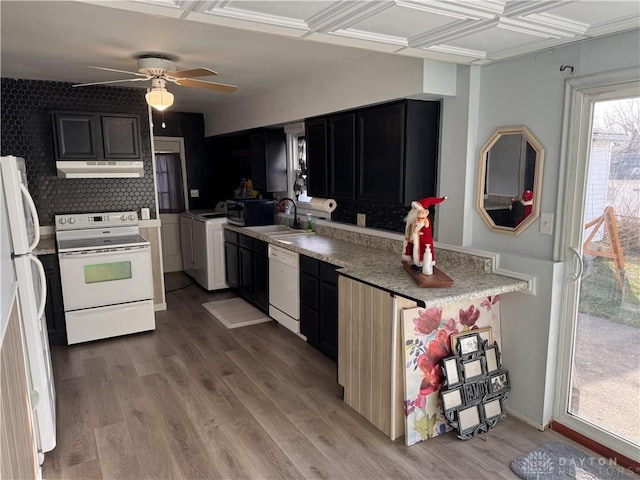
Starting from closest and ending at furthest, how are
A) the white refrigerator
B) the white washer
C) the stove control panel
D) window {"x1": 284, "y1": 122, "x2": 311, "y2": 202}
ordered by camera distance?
the white refrigerator < the stove control panel < window {"x1": 284, "y1": 122, "x2": 311, "y2": 202} < the white washer

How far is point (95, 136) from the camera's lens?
417 centimetres

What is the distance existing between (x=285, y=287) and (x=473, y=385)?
1.99 meters

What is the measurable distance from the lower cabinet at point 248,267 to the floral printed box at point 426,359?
223 cm

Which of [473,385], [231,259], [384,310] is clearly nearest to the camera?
[384,310]

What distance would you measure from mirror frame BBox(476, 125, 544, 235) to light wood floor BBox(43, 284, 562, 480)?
1210 millimetres

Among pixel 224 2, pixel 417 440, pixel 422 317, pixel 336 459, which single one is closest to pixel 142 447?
pixel 336 459

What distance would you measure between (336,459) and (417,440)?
483 mm

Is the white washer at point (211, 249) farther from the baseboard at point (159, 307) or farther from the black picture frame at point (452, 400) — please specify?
the black picture frame at point (452, 400)

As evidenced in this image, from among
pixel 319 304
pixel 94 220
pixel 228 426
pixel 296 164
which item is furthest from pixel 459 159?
pixel 94 220

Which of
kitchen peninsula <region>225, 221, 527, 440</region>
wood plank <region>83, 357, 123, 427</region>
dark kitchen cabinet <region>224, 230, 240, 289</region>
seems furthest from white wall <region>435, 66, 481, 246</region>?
dark kitchen cabinet <region>224, 230, 240, 289</region>

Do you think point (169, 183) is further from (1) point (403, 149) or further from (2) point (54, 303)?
(1) point (403, 149)

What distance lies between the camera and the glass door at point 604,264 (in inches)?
88.0

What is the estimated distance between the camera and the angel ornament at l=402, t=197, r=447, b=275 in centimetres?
258

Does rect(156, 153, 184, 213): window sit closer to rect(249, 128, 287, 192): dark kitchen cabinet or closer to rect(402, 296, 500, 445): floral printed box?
rect(249, 128, 287, 192): dark kitchen cabinet
